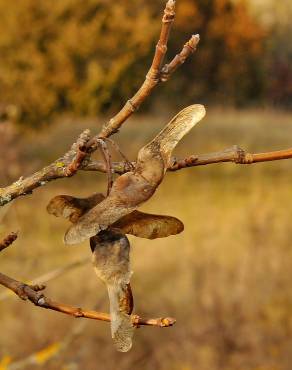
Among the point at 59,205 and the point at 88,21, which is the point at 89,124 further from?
the point at 59,205

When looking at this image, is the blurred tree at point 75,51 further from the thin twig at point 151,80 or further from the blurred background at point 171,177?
the thin twig at point 151,80

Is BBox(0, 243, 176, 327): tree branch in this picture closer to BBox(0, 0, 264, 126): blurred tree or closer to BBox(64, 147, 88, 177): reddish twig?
BBox(64, 147, 88, 177): reddish twig

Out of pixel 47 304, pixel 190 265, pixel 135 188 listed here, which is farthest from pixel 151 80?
pixel 190 265

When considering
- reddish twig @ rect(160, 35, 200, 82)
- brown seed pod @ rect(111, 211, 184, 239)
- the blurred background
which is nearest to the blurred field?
the blurred background

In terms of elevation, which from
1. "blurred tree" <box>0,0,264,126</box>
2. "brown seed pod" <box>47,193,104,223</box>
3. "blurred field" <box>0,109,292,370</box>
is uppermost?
"blurred tree" <box>0,0,264,126</box>

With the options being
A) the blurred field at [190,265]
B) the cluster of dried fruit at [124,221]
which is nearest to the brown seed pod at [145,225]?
the cluster of dried fruit at [124,221]
